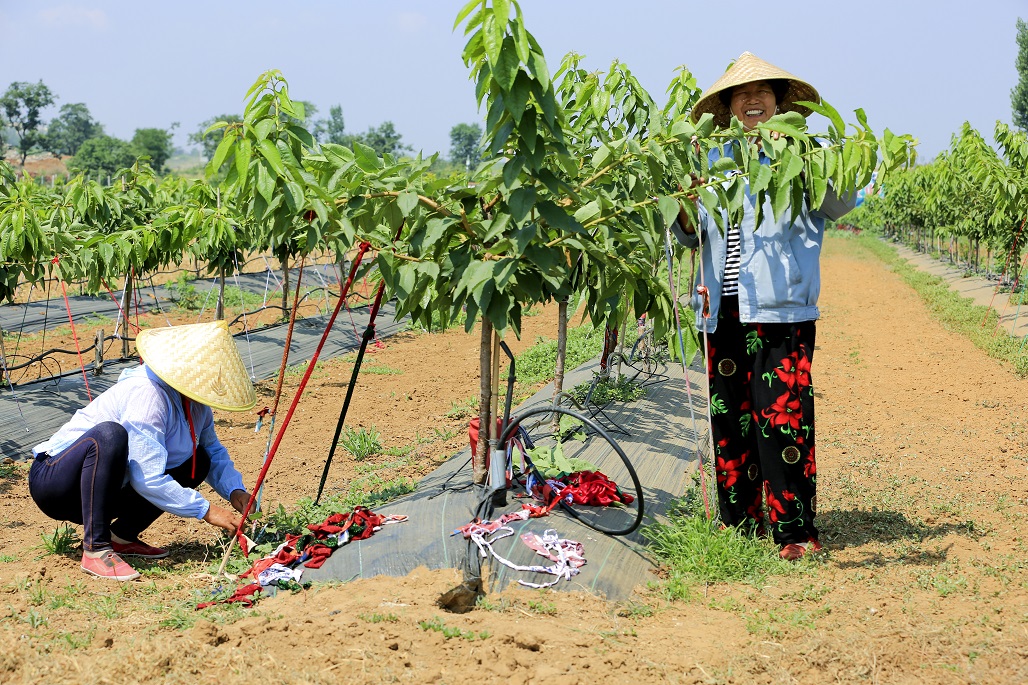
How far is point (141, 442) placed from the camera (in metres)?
3.20

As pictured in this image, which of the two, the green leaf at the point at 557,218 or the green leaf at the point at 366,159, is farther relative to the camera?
the green leaf at the point at 366,159

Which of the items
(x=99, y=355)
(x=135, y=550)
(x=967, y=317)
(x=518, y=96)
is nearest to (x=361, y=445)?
(x=135, y=550)

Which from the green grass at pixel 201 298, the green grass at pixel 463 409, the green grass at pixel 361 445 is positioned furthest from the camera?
the green grass at pixel 201 298

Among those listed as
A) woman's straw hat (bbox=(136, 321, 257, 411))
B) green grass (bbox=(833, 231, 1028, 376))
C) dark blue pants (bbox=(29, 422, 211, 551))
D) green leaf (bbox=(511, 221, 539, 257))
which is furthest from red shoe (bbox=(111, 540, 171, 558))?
green grass (bbox=(833, 231, 1028, 376))

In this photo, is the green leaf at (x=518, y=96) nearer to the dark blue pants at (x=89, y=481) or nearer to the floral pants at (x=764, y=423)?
the floral pants at (x=764, y=423)

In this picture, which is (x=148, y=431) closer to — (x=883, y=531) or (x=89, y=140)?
(x=883, y=531)

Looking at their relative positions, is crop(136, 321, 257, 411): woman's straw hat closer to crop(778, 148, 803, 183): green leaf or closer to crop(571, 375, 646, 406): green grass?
crop(778, 148, 803, 183): green leaf

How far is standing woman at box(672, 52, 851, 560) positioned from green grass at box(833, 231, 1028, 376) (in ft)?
17.4

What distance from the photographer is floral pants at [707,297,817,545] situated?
10.8 ft

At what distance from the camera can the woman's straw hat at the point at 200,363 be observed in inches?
125

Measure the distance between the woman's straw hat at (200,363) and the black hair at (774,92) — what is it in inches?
85.4

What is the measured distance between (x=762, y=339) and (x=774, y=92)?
1.02 meters

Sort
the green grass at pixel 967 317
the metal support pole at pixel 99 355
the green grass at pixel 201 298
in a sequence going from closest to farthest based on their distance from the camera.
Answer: the metal support pole at pixel 99 355
the green grass at pixel 967 317
the green grass at pixel 201 298

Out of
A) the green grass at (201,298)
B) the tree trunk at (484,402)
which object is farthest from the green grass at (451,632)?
the green grass at (201,298)
